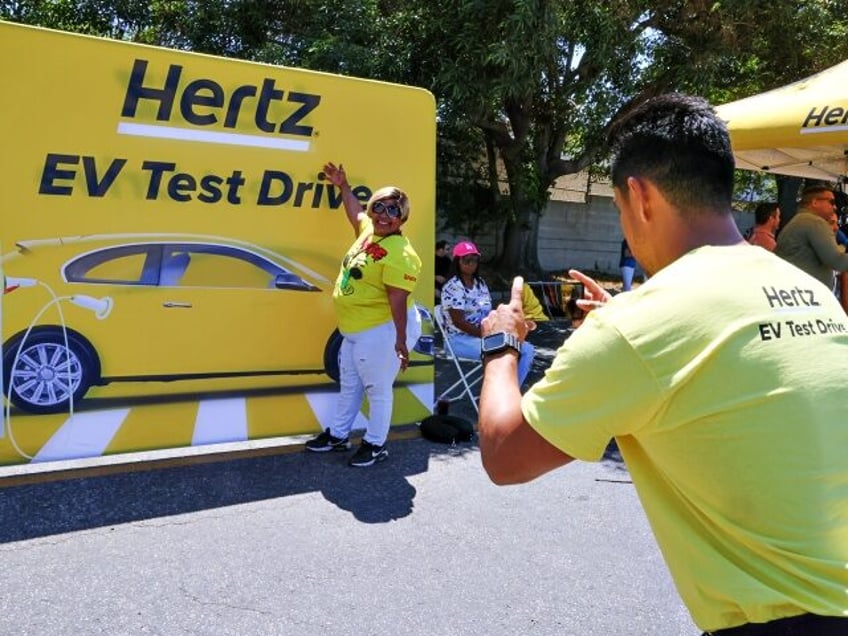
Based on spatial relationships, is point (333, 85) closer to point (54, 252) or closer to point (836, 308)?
point (54, 252)

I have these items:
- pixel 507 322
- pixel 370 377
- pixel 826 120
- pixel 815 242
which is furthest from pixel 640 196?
pixel 815 242

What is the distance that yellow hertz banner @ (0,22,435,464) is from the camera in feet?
13.1

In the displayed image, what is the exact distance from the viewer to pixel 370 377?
4648 millimetres

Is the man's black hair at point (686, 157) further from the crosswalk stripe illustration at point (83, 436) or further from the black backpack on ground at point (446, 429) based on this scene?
the black backpack on ground at point (446, 429)

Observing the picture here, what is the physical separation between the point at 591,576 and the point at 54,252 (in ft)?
11.3

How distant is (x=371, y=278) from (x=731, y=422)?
350 centimetres

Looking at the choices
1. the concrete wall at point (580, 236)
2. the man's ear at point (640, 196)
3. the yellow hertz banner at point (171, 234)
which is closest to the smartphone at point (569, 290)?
the concrete wall at point (580, 236)

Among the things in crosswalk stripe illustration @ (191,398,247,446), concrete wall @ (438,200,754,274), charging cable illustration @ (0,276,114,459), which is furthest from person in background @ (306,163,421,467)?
concrete wall @ (438,200,754,274)

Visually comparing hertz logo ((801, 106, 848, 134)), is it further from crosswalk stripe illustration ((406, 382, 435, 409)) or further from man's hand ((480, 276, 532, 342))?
man's hand ((480, 276, 532, 342))

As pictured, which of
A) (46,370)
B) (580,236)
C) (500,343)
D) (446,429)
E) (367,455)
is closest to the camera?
(500,343)

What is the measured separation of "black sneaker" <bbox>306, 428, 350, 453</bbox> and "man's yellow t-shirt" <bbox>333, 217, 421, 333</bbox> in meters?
0.79

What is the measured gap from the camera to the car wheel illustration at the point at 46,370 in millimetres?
4027

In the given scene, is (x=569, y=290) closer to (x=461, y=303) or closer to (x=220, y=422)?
(x=461, y=303)

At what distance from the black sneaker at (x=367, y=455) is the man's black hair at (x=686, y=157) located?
11.8 ft
